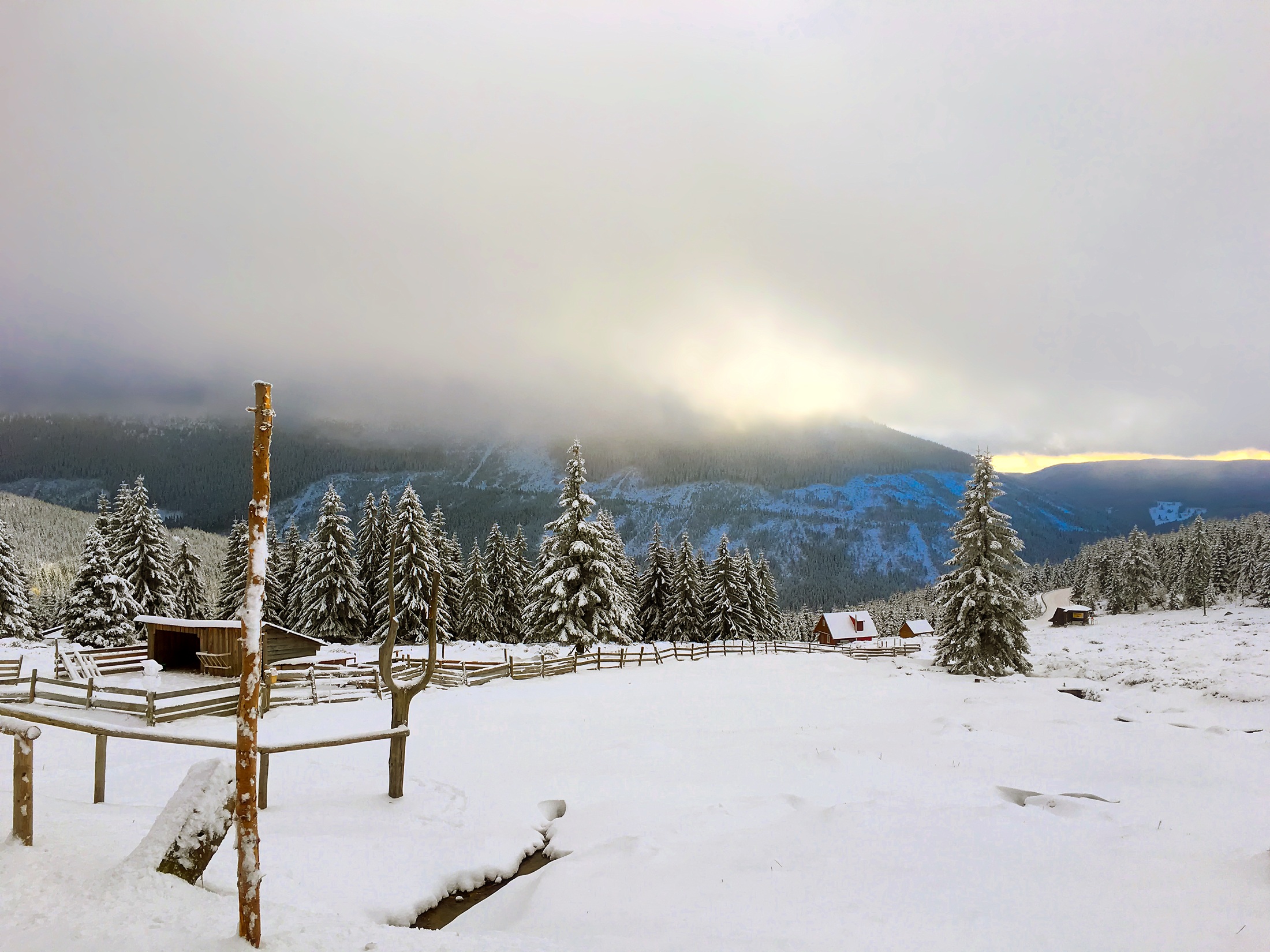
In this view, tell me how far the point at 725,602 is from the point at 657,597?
6220 mm

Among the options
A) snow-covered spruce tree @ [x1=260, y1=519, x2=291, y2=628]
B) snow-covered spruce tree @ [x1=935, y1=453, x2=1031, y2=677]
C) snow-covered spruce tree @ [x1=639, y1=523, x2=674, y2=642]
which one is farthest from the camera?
snow-covered spruce tree @ [x1=639, y1=523, x2=674, y2=642]

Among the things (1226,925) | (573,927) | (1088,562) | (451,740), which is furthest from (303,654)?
(1088,562)

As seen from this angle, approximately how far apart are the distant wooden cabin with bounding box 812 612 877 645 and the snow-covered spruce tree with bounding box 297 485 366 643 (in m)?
50.5

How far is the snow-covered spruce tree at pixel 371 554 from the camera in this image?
1855 inches

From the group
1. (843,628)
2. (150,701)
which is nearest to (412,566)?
(150,701)

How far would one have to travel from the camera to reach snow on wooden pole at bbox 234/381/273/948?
417 cm

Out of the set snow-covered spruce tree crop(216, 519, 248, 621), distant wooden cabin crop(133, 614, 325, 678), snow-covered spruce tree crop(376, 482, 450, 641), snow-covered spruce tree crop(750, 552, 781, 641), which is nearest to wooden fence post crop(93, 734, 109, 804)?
distant wooden cabin crop(133, 614, 325, 678)

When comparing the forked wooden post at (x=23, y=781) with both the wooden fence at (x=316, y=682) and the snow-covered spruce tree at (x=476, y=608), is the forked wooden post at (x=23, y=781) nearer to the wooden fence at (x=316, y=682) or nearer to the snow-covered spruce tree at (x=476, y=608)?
the wooden fence at (x=316, y=682)

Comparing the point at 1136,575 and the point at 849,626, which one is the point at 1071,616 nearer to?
the point at 1136,575

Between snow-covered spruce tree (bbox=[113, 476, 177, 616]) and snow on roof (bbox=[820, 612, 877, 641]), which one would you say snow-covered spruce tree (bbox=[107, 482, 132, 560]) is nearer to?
snow-covered spruce tree (bbox=[113, 476, 177, 616])

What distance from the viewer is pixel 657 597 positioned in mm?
54156

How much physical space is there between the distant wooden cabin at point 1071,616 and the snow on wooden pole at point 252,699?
9317 centimetres

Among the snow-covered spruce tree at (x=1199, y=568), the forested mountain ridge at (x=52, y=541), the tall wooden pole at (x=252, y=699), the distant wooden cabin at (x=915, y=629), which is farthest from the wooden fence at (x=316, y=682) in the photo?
the forested mountain ridge at (x=52, y=541)

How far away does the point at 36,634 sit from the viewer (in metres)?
43.1
